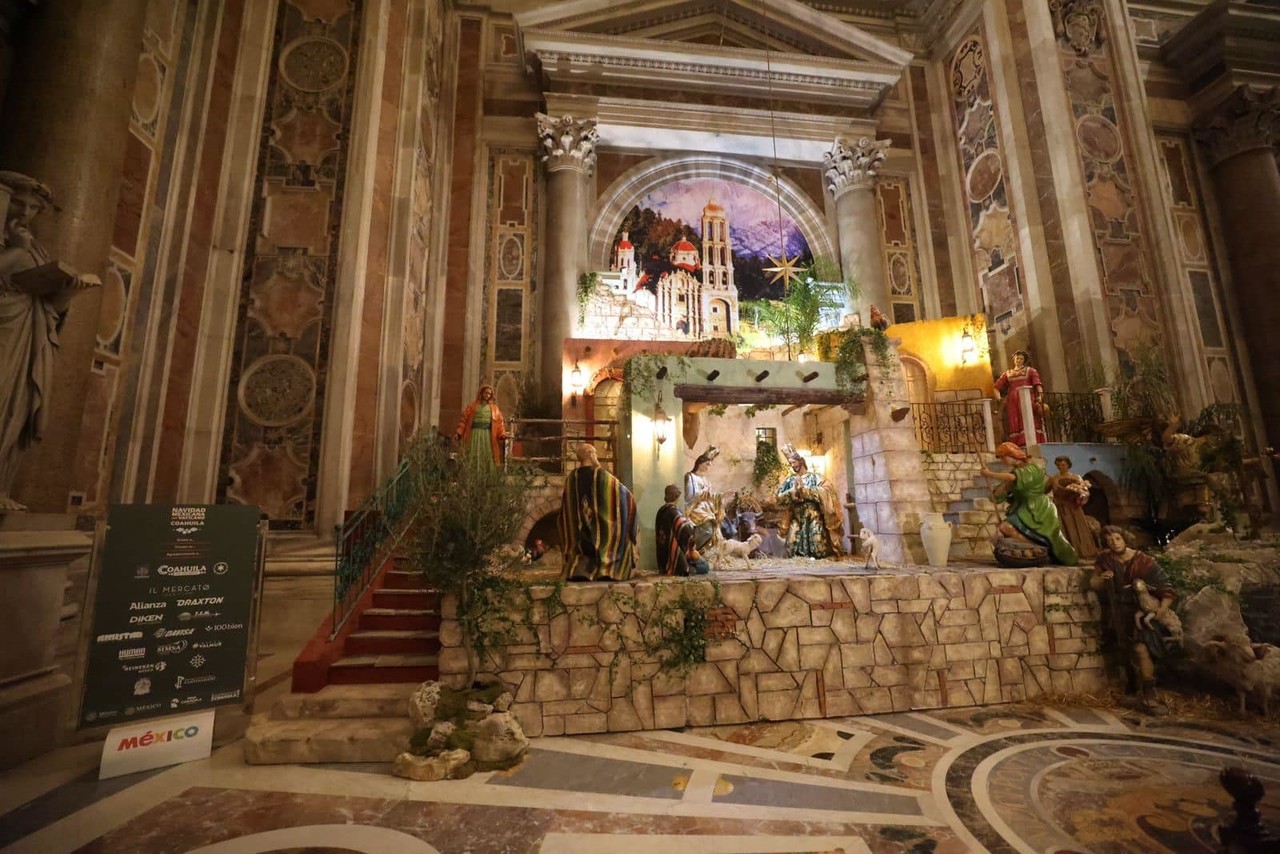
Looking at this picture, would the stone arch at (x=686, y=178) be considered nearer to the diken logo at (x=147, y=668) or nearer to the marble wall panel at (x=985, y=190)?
the marble wall panel at (x=985, y=190)

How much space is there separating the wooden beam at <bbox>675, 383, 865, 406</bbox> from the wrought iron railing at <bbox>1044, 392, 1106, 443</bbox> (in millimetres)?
5111

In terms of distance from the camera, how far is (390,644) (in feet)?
18.6

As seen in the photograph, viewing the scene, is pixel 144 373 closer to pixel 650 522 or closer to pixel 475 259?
pixel 650 522

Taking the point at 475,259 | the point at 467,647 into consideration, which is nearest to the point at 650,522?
the point at 467,647

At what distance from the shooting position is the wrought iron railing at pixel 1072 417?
10.8 m

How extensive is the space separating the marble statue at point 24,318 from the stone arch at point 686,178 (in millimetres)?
11209

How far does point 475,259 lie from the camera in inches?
546

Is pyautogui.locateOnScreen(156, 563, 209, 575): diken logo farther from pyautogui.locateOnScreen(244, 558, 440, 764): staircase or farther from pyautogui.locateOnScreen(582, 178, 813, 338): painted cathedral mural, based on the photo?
pyautogui.locateOnScreen(582, 178, 813, 338): painted cathedral mural

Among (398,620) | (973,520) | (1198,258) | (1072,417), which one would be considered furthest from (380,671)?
(1198,258)

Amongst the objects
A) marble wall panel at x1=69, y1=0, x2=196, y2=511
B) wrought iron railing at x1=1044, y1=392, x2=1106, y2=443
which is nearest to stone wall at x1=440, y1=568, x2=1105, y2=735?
marble wall panel at x1=69, y1=0, x2=196, y2=511

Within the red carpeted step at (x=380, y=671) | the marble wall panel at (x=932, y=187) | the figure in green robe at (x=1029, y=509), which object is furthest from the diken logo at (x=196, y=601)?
the marble wall panel at (x=932, y=187)

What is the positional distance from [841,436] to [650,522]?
387cm

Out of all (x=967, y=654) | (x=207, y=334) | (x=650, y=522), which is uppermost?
(x=207, y=334)

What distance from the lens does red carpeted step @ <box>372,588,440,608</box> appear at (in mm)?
6250
